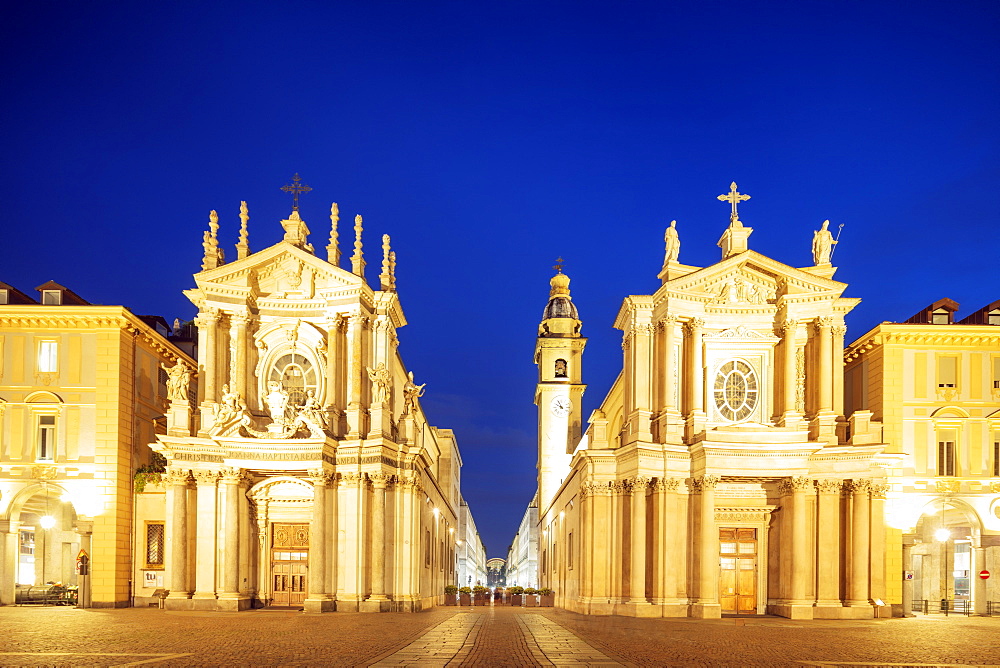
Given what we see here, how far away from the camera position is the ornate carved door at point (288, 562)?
4834 cm

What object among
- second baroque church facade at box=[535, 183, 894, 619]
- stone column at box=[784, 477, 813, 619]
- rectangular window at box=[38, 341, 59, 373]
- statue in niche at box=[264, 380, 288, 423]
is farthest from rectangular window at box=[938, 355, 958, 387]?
rectangular window at box=[38, 341, 59, 373]

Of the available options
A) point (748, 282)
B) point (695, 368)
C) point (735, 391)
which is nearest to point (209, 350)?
point (695, 368)

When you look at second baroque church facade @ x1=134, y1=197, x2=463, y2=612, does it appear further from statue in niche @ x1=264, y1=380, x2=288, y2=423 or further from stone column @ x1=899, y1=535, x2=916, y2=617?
stone column @ x1=899, y1=535, x2=916, y2=617

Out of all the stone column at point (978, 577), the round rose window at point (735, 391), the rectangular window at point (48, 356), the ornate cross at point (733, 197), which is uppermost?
the ornate cross at point (733, 197)

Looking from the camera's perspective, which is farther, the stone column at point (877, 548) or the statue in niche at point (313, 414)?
the statue in niche at point (313, 414)

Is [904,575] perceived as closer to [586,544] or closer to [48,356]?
[586,544]

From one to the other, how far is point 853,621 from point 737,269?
1600 cm

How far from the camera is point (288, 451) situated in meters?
44.3

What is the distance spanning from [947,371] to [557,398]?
3530 cm

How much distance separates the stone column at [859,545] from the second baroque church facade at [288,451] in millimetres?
19415

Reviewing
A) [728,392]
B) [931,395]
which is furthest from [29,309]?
[931,395]

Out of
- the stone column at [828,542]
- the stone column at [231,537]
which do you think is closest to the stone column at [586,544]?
the stone column at [828,542]

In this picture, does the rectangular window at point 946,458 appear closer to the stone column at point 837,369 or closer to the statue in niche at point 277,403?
the stone column at point 837,369

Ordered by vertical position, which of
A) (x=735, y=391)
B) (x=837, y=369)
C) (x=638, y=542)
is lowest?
(x=638, y=542)
